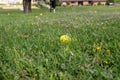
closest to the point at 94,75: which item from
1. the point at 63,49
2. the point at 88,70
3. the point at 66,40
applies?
the point at 88,70

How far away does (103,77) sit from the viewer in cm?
257

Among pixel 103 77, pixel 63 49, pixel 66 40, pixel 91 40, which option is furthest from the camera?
pixel 91 40

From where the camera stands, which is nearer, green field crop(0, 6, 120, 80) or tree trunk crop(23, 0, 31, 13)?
green field crop(0, 6, 120, 80)

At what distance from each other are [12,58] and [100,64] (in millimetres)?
888

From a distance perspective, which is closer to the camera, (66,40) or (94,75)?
(94,75)

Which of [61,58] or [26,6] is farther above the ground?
[61,58]

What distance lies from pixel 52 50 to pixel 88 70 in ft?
2.95

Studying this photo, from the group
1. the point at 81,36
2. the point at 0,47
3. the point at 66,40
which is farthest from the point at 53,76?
the point at 81,36

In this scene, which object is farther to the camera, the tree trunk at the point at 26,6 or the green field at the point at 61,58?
the tree trunk at the point at 26,6

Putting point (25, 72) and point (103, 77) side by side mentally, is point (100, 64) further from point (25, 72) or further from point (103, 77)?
point (25, 72)

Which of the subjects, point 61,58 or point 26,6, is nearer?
point 61,58

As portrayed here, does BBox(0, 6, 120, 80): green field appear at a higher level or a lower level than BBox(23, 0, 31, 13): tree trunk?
higher

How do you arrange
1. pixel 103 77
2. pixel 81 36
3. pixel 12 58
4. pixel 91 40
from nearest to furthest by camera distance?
pixel 103 77 → pixel 12 58 → pixel 91 40 → pixel 81 36

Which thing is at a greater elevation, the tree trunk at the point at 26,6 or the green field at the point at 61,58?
the green field at the point at 61,58
